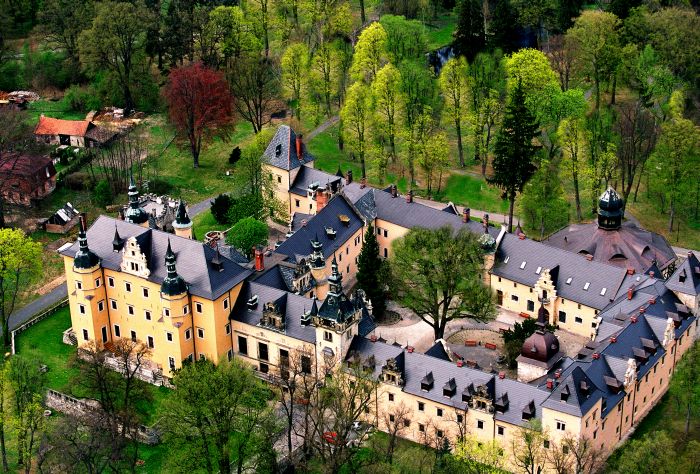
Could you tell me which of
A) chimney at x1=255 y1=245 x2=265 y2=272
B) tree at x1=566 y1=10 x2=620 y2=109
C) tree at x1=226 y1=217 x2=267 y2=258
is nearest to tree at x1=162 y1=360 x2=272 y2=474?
chimney at x1=255 y1=245 x2=265 y2=272

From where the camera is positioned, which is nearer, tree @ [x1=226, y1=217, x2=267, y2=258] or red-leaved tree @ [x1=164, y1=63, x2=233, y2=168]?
tree @ [x1=226, y1=217, x2=267, y2=258]

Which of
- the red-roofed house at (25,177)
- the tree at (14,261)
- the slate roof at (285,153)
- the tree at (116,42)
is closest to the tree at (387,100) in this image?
the slate roof at (285,153)

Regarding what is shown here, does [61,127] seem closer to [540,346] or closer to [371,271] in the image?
[371,271]

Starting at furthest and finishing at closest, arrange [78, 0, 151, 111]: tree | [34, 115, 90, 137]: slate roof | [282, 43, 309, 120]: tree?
[78, 0, 151, 111]: tree → [34, 115, 90, 137]: slate roof → [282, 43, 309, 120]: tree

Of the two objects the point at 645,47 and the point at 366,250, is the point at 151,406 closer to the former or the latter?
the point at 366,250

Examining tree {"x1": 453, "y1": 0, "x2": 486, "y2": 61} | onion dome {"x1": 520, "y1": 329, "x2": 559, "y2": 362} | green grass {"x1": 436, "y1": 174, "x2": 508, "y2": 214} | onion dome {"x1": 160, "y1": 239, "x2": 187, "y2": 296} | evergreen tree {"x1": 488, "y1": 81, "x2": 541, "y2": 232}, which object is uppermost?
tree {"x1": 453, "y1": 0, "x2": 486, "y2": 61}

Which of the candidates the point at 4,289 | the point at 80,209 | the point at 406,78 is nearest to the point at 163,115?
the point at 80,209

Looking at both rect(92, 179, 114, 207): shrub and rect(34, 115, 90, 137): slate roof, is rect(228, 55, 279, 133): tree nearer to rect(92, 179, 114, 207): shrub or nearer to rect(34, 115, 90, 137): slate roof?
rect(34, 115, 90, 137): slate roof
